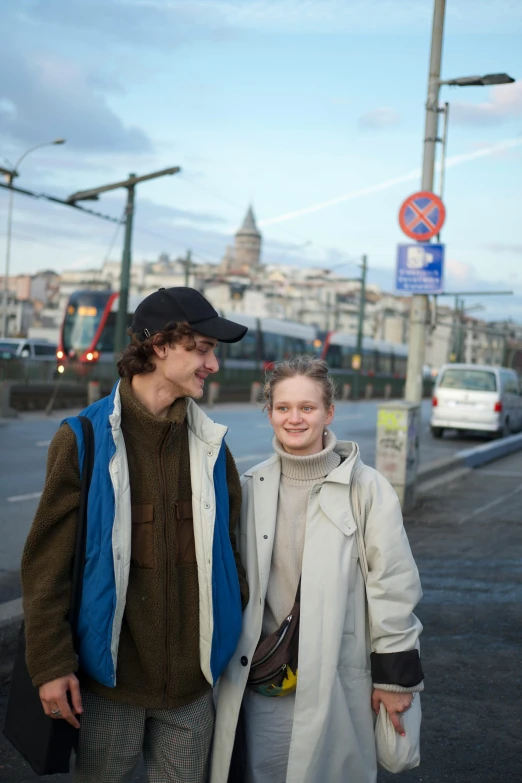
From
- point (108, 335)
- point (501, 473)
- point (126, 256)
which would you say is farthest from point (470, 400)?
point (108, 335)

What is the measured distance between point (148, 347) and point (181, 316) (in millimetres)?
129

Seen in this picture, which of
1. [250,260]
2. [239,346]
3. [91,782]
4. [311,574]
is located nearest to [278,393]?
[311,574]

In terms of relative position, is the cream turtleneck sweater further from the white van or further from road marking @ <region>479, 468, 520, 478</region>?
the white van

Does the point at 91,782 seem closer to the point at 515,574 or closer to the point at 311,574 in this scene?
the point at 311,574

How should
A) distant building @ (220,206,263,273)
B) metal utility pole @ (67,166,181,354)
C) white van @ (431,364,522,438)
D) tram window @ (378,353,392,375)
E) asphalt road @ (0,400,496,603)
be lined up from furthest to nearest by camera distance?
1. distant building @ (220,206,263,273)
2. tram window @ (378,353,392,375)
3. white van @ (431,364,522,438)
4. metal utility pole @ (67,166,181,354)
5. asphalt road @ (0,400,496,603)

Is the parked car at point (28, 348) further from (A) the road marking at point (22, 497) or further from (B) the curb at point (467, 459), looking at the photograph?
(A) the road marking at point (22, 497)

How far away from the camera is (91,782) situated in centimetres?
242

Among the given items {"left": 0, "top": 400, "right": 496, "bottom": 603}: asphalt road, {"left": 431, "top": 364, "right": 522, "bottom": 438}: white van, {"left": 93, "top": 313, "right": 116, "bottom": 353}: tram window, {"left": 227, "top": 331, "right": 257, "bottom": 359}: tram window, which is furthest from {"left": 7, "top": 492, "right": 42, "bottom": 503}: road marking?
{"left": 227, "top": 331, "right": 257, "bottom": 359}: tram window

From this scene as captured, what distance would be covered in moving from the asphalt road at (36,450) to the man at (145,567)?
348 cm

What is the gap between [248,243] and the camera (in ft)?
622

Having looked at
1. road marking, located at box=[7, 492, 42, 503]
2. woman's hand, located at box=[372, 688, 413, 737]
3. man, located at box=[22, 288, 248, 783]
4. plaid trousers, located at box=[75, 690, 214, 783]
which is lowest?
road marking, located at box=[7, 492, 42, 503]

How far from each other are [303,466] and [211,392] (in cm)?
2773

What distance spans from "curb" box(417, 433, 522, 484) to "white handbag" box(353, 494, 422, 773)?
993cm

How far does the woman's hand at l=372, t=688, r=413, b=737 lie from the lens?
7.94ft
